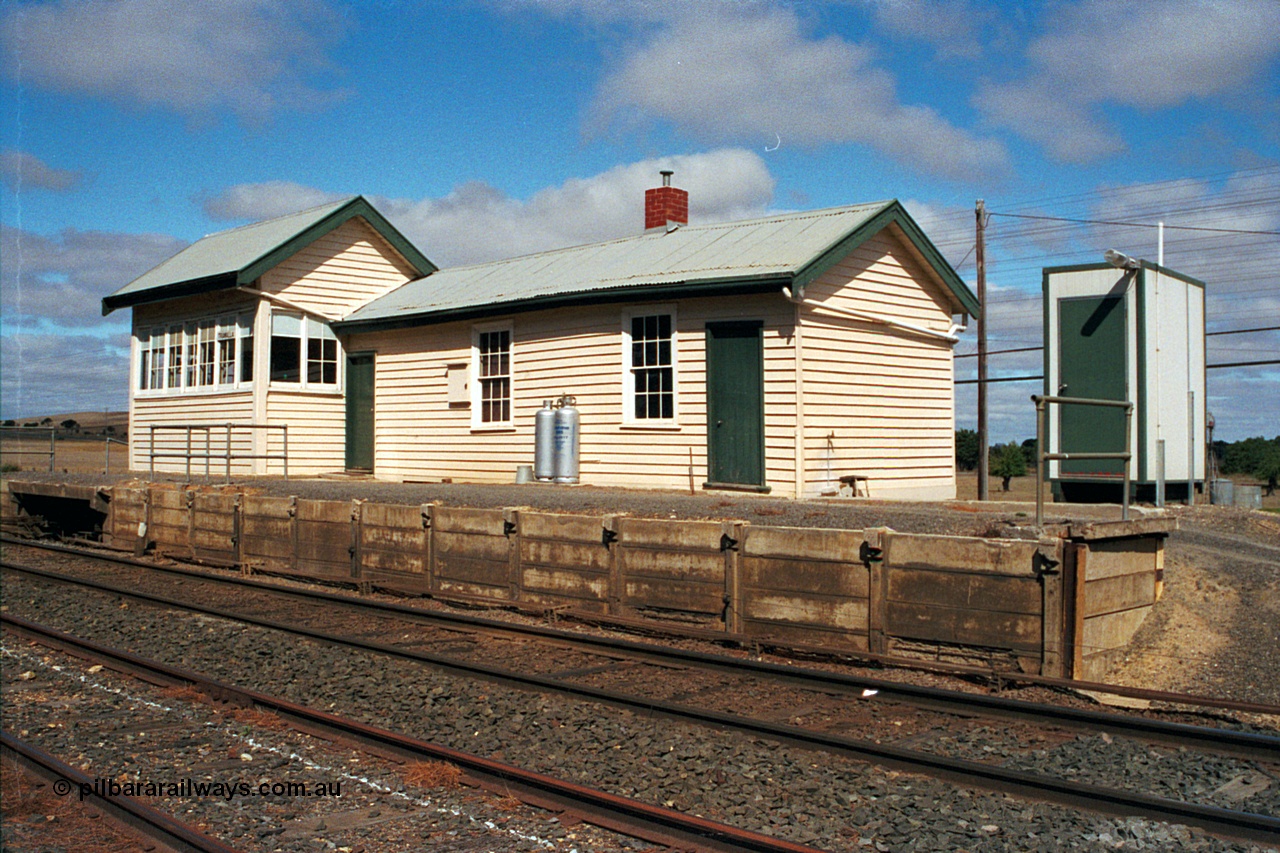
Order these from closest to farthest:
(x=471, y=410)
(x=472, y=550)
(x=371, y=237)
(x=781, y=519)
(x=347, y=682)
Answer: (x=347, y=682), (x=781, y=519), (x=472, y=550), (x=471, y=410), (x=371, y=237)

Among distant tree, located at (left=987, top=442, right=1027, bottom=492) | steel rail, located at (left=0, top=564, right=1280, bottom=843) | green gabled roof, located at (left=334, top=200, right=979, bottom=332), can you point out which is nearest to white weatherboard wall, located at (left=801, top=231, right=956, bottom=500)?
green gabled roof, located at (left=334, top=200, right=979, bottom=332)

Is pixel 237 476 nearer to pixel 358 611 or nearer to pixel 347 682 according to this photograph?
pixel 358 611

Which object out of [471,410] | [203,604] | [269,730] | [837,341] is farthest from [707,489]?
[269,730]

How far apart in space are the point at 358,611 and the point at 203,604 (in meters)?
1.97

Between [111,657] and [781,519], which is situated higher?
[781,519]

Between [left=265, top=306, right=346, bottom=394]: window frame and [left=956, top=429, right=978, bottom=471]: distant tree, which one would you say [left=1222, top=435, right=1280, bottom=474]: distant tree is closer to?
[left=956, top=429, right=978, bottom=471]: distant tree

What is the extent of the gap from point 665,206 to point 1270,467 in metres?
36.2

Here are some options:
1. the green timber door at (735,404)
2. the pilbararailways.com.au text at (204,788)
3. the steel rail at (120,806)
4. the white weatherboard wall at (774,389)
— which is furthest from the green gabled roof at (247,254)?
the pilbararailways.com.au text at (204,788)

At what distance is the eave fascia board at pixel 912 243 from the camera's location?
14.0 m

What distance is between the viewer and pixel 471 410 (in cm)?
1838

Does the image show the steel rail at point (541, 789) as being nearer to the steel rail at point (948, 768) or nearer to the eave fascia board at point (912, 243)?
the steel rail at point (948, 768)

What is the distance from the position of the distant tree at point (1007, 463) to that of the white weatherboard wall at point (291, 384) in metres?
24.7

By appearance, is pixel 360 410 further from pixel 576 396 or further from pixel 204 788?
pixel 204 788

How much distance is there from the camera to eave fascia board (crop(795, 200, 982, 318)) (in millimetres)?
13963
